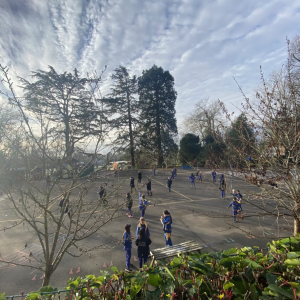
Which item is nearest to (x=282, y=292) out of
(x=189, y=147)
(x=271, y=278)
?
(x=271, y=278)

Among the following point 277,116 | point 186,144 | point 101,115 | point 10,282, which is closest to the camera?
point 101,115

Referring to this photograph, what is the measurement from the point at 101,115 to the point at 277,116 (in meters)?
3.79

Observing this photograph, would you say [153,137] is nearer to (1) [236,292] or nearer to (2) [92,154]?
(2) [92,154]

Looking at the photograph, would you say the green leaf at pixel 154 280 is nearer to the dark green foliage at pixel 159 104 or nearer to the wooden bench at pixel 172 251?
the wooden bench at pixel 172 251

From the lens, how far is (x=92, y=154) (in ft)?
13.0

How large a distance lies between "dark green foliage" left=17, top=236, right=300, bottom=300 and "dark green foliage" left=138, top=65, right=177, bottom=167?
2923cm

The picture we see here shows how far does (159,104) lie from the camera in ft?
108

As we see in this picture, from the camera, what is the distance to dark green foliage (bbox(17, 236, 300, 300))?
2088 mm

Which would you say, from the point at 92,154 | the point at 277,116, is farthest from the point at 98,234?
the point at 277,116

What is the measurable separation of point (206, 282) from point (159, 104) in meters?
32.1

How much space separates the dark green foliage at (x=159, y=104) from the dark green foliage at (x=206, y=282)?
1151 inches

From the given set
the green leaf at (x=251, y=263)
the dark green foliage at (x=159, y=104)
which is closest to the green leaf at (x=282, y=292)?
the green leaf at (x=251, y=263)

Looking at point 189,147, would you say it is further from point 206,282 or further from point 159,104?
point 206,282

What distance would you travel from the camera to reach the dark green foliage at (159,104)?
32.3 m
